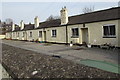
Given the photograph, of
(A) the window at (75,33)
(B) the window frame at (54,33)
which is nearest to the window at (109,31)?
(A) the window at (75,33)

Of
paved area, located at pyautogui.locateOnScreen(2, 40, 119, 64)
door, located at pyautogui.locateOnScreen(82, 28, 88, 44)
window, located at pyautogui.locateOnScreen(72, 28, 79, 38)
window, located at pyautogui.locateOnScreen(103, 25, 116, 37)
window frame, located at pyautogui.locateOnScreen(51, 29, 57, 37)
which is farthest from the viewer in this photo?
window frame, located at pyautogui.locateOnScreen(51, 29, 57, 37)

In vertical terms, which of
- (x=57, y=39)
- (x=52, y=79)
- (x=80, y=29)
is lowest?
(x=52, y=79)

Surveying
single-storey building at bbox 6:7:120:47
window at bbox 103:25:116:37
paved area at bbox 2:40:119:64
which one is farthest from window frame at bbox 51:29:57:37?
window at bbox 103:25:116:37

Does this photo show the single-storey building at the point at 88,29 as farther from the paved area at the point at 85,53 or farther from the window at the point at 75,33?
the paved area at the point at 85,53

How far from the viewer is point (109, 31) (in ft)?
41.1

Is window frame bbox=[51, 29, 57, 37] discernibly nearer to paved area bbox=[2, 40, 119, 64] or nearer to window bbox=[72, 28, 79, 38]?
window bbox=[72, 28, 79, 38]

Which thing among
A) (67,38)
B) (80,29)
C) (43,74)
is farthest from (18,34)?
(43,74)

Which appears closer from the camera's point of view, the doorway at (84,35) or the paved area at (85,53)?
the paved area at (85,53)

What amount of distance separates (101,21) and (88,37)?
270cm

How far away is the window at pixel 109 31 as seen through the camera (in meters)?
12.2

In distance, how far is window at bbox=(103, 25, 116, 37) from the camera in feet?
40.1

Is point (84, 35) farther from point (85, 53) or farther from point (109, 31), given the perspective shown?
point (85, 53)

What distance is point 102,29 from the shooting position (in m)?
13.0

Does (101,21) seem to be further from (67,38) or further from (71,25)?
(67,38)
